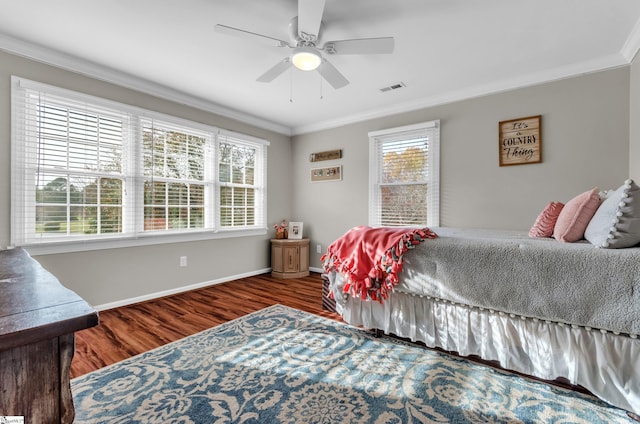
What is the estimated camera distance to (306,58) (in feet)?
7.43

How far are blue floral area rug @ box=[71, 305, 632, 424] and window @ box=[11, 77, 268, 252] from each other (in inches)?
65.9

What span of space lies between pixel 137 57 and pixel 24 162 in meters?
1.35

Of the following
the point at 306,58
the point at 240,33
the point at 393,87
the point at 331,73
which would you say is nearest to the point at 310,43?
the point at 306,58

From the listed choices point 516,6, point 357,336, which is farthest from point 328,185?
point 516,6

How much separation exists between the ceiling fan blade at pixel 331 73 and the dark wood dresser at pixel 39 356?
2.29 meters

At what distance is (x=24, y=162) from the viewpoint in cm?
258

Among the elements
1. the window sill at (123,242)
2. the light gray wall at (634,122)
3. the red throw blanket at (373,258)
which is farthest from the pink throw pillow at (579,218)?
the window sill at (123,242)

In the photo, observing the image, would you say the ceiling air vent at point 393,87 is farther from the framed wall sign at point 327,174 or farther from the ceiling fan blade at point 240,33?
the ceiling fan blade at point 240,33

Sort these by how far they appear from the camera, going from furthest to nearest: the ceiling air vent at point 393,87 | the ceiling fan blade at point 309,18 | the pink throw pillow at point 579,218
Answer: the ceiling air vent at point 393,87, the pink throw pillow at point 579,218, the ceiling fan blade at point 309,18

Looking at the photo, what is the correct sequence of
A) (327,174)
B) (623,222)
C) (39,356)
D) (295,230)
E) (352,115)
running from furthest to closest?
(295,230) < (327,174) < (352,115) < (623,222) < (39,356)

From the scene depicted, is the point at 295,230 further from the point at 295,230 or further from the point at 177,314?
the point at 177,314

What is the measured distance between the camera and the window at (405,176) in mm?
3725

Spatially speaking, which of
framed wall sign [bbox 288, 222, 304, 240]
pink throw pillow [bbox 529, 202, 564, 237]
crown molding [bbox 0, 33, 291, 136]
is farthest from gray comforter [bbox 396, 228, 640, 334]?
crown molding [bbox 0, 33, 291, 136]

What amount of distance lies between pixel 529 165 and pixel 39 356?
12.6 feet
